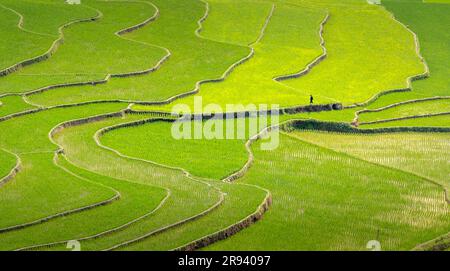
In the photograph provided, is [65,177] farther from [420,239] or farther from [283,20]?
[283,20]

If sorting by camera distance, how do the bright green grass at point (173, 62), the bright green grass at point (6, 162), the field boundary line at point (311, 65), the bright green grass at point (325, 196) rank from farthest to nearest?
the field boundary line at point (311, 65) → the bright green grass at point (173, 62) → the bright green grass at point (6, 162) → the bright green grass at point (325, 196)

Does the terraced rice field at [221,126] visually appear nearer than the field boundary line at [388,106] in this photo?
Yes

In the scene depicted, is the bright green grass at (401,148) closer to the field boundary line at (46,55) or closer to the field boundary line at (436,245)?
the field boundary line at (436,245)

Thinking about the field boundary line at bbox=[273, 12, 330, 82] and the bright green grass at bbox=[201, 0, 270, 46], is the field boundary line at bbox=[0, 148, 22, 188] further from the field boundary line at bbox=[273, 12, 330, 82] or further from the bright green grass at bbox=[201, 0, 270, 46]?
the bright green grass at bbox=[201, 0, 270, 46]

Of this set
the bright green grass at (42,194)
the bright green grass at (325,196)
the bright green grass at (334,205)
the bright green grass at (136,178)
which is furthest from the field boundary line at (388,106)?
the bright green grass at (42,194)

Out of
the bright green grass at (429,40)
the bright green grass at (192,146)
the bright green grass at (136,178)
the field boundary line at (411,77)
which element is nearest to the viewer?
the bright green grass at (136,178)

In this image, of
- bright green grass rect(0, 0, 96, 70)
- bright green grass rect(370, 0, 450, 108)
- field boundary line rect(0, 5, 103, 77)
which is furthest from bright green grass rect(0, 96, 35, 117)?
bright green grass rect(370, 0, 450, 108)

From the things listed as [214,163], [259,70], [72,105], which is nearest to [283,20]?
[259,70]
